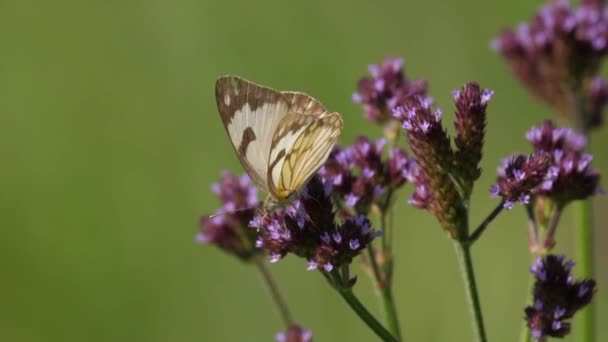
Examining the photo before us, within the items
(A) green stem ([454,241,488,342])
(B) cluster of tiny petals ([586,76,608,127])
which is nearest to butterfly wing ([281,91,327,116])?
(A) green stem ([454,241,488,342])

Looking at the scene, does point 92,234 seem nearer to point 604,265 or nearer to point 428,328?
point 428,328

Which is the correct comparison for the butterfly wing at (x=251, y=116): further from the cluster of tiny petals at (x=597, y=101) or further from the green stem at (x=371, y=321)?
the cluster of tiny petals at (x=597, y=101)

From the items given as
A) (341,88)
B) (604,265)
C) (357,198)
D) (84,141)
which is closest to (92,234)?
(84,141)

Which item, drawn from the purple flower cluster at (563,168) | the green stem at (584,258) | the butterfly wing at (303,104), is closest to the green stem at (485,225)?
the purple flower cluster at (563,168)

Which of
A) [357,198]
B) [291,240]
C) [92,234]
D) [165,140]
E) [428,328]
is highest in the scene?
[165,140]

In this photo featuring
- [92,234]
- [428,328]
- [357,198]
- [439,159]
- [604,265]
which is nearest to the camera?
[439,159]

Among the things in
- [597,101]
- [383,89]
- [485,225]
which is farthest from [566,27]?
[485,225]

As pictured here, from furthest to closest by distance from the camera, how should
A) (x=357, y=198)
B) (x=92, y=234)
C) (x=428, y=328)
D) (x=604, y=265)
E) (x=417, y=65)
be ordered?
1. (x=417, y=65)
2. (x=92, y=234)
3. (x=604, y=265)
4. (x=428, y=328)
5. (x=357, y=198)
